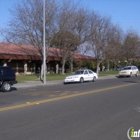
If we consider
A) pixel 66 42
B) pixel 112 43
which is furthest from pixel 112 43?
pixel 66 42

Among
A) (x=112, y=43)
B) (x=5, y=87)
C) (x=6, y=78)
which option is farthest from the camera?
(x=112, y=43)

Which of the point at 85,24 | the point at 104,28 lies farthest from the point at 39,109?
the point at 104,28

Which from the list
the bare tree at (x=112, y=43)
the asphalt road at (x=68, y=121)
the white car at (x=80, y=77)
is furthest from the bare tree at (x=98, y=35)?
the asphalt road at (x=68, y=121)

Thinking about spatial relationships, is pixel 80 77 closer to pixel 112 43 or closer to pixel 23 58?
pixel 23 58

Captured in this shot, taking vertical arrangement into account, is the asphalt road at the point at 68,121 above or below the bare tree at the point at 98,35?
below

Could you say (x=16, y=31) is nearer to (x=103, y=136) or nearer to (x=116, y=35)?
(x=116, y=35)

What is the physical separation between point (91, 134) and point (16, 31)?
2863 cm

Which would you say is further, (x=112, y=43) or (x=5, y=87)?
(x=112, y=43)

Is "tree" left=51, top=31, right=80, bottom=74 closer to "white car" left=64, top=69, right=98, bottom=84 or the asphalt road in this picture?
"white car" left=64, top=69, right=98, bottom=84

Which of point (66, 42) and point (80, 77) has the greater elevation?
point (66, 42)

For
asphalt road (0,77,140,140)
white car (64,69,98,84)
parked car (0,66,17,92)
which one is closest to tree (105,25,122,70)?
white car (64,69,98,84)

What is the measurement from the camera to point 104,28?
4881cm

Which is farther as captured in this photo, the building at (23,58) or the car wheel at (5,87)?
the building at (23,58)

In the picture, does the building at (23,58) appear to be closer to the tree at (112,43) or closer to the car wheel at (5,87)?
the tree at (112,43)
